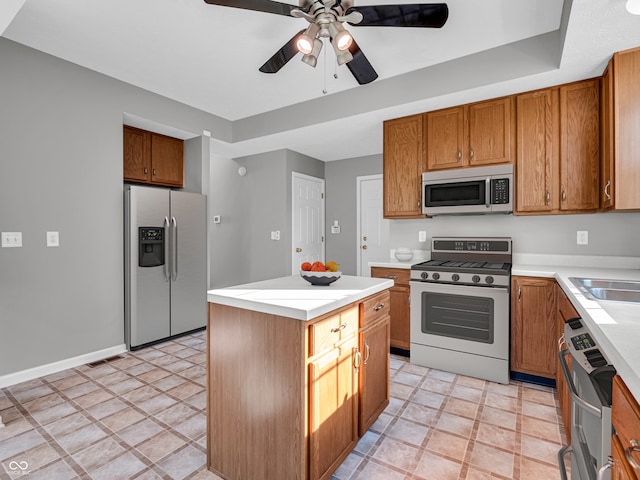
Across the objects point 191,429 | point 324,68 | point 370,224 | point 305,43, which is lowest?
point 191,429

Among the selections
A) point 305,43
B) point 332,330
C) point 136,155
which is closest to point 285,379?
point 332,330

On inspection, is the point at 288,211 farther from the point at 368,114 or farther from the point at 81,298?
the point at 81,298

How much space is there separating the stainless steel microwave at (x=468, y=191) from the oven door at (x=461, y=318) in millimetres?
759

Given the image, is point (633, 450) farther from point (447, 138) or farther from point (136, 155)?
point (136, 155)

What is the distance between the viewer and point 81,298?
295cm

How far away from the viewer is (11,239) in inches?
101

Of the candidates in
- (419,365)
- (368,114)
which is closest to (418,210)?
(368,114)

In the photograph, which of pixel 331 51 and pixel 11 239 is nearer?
pixel 11 239

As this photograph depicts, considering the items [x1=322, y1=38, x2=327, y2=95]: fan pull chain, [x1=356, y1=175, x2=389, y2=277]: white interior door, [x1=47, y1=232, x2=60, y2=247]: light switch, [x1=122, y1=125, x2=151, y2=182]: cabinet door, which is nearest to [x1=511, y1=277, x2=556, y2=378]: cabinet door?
[x1=322, y1=38, x2=327, y2=95]: fan pull chain

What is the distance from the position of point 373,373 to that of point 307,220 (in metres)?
3.40

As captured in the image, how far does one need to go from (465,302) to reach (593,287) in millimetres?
899

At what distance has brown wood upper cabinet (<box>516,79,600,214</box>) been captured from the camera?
2588mm

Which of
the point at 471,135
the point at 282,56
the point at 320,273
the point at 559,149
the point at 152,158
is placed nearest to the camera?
the point at 320,273

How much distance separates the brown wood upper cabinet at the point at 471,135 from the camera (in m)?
2.89
